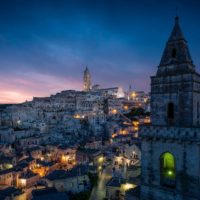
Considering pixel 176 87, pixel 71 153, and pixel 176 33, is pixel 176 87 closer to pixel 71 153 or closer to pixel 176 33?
pixel 176 33

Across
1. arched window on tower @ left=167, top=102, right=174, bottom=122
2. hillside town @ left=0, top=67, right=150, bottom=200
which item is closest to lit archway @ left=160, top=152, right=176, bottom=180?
arched window on tower @ left=167, top=102, right=174, bottom=122

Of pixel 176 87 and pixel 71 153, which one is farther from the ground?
pixel 176 87

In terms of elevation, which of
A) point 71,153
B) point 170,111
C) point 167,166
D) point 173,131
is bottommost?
point 71,153

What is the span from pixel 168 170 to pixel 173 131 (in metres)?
3.16

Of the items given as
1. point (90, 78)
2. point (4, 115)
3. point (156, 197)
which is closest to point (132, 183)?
point (156, 197)

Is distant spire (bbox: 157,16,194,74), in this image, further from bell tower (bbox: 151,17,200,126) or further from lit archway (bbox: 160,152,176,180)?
lit archway (bbox: 160,152,176,180)

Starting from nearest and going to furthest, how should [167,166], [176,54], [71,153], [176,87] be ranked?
[176,87] → [176,54] → [167,166] → [71,153]

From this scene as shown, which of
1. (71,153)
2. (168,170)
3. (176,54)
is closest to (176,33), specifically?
(176,54)

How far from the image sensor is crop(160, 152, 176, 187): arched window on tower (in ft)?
52.4

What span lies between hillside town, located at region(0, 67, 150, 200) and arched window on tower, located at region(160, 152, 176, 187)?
134 inches

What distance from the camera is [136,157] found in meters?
48.4

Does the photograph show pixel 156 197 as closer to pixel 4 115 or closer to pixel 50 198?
pixel 50 198

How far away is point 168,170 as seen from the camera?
16438mm

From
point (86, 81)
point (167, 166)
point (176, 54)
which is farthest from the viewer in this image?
point (86, 81)
